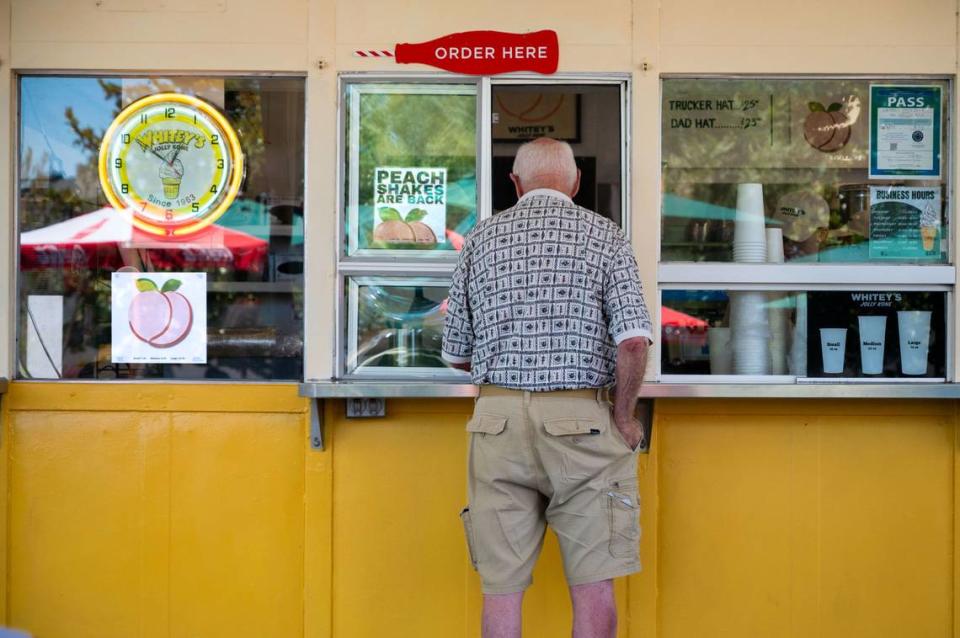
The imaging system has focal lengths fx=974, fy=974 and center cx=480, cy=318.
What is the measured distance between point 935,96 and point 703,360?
4.41ft

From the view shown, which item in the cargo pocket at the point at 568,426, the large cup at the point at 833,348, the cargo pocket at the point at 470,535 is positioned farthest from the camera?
the large cup at the point at 833,348

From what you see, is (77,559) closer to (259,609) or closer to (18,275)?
(259,609)

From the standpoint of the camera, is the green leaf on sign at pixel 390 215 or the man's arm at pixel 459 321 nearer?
the man's arm at pixel 459 321

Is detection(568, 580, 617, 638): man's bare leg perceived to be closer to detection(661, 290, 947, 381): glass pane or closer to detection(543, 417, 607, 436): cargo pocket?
detection(543, 417, 607, 436): cargo pocket

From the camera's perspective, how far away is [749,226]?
12.4 ft

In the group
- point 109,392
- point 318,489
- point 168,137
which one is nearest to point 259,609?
point 318,489

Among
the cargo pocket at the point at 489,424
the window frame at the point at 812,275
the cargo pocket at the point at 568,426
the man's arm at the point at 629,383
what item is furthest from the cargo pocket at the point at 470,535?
the window frame at the point at 812,275

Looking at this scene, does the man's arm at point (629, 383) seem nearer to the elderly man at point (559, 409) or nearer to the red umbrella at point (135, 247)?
the elderly man at point (559, 409)

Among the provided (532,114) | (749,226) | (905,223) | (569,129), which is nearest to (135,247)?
(532,114)

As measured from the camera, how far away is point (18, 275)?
3.74 metres

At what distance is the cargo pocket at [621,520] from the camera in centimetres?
301

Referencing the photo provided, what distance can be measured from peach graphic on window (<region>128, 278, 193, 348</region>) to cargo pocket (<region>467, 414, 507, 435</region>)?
134 centimetres

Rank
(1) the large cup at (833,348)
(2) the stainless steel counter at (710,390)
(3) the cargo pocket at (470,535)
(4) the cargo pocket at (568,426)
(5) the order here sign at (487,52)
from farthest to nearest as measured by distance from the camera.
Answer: (1) the large cup at (833,348) → (5) the order here sign at (487,52) → (2) the stainless steel counter at (710,390) → (3) the cargo pocket at (470,535) → (4) the cargo pocket at (568,426)

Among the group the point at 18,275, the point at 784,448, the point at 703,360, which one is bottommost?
the point at 784,448
